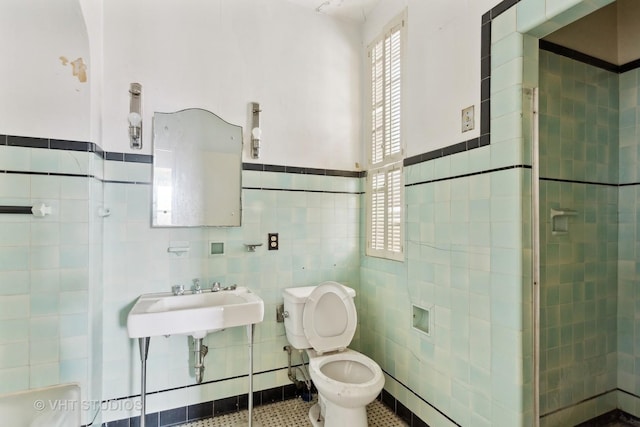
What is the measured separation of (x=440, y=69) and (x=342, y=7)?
43.7 inches

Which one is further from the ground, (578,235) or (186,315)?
(578,235)

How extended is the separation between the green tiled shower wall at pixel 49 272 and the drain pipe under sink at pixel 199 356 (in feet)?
1.69

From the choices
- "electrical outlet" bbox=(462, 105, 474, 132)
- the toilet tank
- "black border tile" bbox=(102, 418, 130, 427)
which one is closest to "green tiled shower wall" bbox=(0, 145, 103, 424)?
"black border tile" bbox=(102, 418, 130, 427)

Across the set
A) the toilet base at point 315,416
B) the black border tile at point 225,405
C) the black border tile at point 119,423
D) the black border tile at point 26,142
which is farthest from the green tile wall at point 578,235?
the black border tile at point 26,142

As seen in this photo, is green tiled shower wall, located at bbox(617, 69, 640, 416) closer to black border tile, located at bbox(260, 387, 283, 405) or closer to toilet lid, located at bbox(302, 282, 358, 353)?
toilet lid, located at bbox(302, 282, 358, 353)

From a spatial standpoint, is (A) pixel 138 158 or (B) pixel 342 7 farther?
(B) pixel 342 7

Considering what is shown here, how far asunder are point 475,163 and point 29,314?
2303mm

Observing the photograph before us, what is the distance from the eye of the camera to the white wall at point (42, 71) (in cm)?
146

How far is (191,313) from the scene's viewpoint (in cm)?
165

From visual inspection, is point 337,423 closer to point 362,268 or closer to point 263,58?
point 362,268

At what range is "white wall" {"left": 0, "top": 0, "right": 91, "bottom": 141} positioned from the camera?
1.46 meters

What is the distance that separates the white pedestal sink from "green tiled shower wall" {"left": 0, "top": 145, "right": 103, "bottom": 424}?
276mm

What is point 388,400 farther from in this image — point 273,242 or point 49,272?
point 49,272

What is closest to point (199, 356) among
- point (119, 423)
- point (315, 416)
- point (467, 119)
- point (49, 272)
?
point (119, 423)
